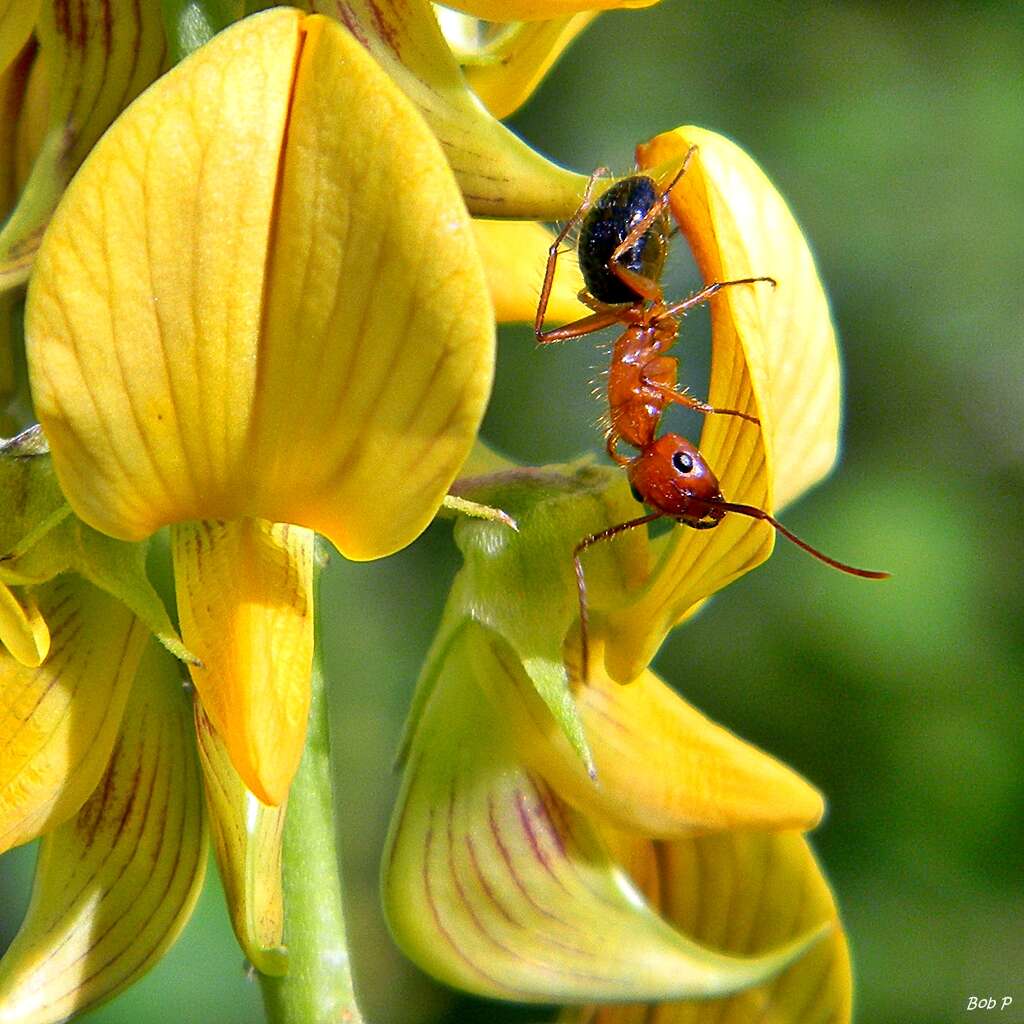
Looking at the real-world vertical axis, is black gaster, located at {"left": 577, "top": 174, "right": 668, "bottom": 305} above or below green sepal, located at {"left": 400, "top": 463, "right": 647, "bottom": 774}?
above

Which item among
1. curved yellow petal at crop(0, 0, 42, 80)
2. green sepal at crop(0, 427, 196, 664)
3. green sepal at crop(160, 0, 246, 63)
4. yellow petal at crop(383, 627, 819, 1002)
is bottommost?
yellow petal at crop(383, 627, 819, 1002)

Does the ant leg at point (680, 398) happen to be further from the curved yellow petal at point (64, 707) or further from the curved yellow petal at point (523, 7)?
the curved yellow petal at point (64, 707)

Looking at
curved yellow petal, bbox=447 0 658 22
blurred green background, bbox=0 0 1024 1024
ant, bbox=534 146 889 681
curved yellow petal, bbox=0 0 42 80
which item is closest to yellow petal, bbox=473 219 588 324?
ant, bbox=534 146 889 681

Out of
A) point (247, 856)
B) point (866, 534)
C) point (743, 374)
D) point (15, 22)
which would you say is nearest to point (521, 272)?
point (743, 374)

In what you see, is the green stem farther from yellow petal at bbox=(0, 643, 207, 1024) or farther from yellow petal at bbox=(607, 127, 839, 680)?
yellow petal at bbox=(607, 127, 839, 680)

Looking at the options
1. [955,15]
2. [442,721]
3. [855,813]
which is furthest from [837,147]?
[442,721]
